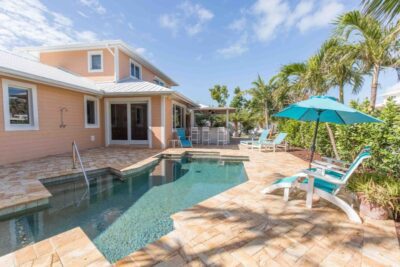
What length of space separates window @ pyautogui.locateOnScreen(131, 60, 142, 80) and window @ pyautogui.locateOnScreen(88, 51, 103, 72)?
196 cm

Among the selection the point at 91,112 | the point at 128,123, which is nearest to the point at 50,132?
the point at 91,112

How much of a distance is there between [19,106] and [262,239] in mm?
8814

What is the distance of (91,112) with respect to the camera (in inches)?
401

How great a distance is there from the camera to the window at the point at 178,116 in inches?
497

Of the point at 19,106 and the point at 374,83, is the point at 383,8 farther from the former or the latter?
the point at 19,106

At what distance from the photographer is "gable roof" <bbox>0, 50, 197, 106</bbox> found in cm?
638

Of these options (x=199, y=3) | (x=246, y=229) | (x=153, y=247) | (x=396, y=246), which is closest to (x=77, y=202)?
(x=153, y=247)

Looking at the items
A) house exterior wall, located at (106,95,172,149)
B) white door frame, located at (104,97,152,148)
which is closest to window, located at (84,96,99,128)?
white door frame, located at (104,97,152,148)

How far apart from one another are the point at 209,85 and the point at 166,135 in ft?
75.6

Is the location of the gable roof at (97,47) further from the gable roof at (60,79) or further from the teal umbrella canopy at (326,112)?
the teal umbrella canopy at (326,112)

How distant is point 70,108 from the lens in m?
8.74

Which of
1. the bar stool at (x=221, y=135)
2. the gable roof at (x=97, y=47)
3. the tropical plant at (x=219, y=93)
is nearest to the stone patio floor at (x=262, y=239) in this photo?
the bar stool at (x=221, y=135)

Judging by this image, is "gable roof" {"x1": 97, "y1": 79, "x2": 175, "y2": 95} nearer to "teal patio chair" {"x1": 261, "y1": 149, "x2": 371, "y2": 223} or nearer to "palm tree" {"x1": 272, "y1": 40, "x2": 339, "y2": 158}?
"palm tree" {"x1": 272, "y1": 40, "x2": 339, "y2": 158}

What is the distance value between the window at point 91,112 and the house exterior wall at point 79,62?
2.09m
